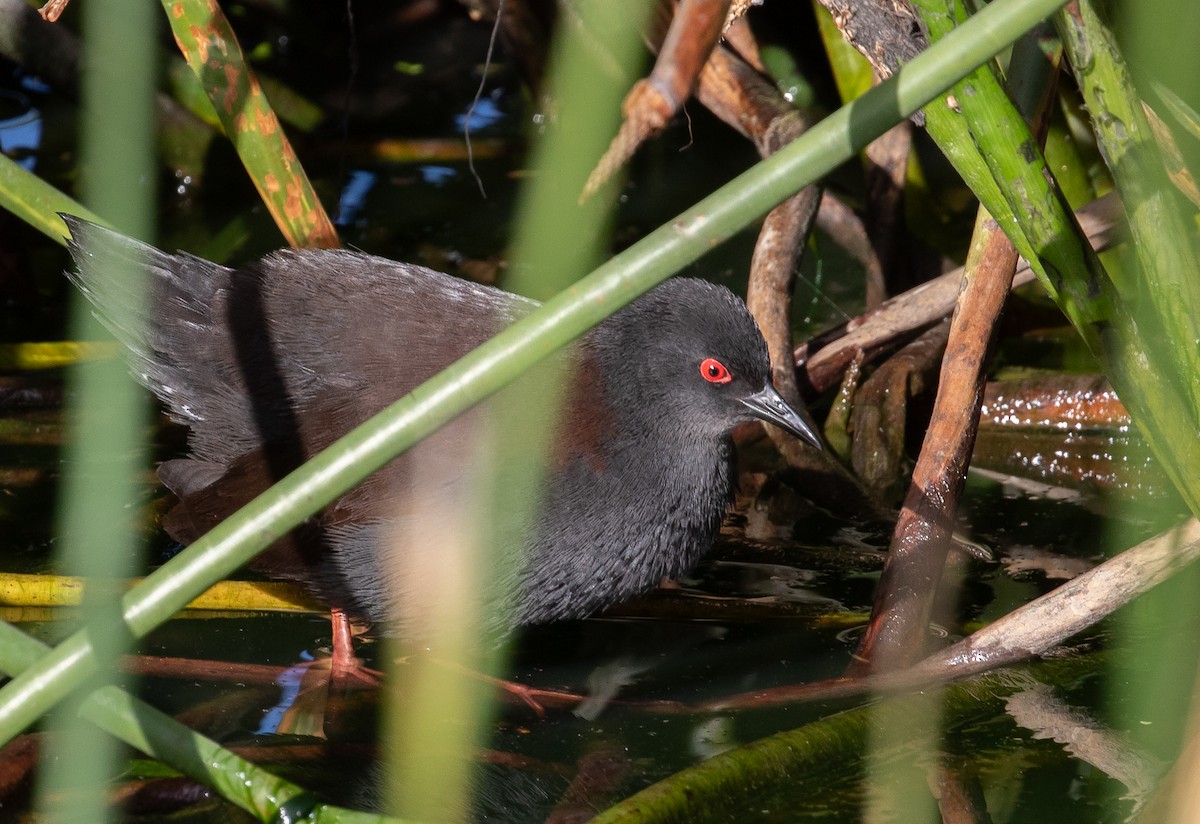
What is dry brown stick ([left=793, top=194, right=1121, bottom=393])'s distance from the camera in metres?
3.85

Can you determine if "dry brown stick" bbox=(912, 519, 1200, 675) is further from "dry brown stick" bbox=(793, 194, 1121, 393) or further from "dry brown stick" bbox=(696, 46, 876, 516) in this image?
"dry brown stick" bbox=(793, 194, 1121, 393)

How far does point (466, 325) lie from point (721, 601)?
922 mm

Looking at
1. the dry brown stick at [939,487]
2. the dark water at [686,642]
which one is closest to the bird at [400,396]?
the dark water at [686,642]

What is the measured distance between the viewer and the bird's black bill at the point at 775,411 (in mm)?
3119

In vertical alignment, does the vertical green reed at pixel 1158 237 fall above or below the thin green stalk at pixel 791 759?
above

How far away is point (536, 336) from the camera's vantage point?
137cm

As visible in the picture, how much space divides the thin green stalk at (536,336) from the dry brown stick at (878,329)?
260 centimetres

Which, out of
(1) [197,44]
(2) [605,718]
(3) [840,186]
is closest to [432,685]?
(2) [605,718]

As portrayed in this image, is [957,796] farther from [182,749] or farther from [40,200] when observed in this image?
[40,200]

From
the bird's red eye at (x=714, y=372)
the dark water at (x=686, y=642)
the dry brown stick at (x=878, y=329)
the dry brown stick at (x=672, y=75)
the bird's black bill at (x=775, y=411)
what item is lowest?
the dark water at (x=686, y=642)

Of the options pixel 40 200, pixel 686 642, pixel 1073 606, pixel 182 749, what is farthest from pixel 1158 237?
pixel 40 200

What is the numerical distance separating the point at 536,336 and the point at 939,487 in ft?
5.49

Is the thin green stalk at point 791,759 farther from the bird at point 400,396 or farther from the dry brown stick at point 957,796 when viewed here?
the bird at point 400,396

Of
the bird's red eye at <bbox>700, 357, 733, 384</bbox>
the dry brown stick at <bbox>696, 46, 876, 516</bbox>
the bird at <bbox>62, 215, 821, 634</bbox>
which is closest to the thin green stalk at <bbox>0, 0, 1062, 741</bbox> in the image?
the bird at <bbox>62, 215, 821, 634</bbox>
